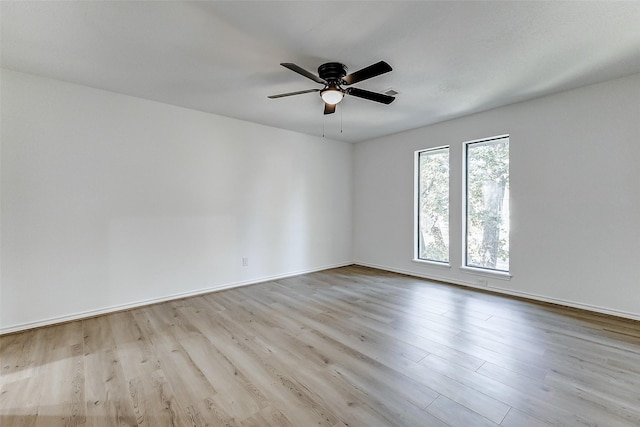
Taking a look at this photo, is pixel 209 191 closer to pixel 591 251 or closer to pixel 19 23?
pixel 19 23

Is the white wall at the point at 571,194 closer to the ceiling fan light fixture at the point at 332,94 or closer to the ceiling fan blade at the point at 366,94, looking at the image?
the ceiling fan blade at the point at 366,94

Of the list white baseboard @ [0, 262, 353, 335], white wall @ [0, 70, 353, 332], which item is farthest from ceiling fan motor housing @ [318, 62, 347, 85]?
white baseboard @ [0, 262, 353, 335]

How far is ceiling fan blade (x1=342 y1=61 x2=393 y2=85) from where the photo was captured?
6.95 ft

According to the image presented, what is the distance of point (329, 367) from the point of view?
2121 millimetres

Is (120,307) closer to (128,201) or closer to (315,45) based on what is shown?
(128,201)

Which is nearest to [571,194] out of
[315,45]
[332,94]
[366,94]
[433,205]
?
[433,205]

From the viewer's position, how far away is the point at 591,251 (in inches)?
126

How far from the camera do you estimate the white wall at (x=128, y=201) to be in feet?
9.25

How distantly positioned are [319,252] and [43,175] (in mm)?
4131

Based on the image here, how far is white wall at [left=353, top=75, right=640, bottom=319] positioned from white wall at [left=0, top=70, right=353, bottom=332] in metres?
2.95

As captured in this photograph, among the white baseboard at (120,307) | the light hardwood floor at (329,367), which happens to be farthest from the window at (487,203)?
the white baseboard at (120,307)

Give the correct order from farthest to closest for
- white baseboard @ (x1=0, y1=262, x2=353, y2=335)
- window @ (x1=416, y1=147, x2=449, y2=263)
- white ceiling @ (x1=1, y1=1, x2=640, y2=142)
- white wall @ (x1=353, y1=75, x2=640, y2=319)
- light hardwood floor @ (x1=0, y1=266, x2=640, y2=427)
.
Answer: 1. window @ (x1=416, y1=147, x2=449, y2=263)
2. white wall @ (x1=353, y1=75, x2=640, y2=319)
3. white baseboard @ (x1=0, y1=262, x2=353, y2=335)
4. white ceiling @ (x1=1, y1=1, x2=640, y2=142)
5. light hardwood floor @ (x1=0, y1=266, x2=640, y2=427)

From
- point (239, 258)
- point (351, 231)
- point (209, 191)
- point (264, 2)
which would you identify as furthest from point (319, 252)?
point (264, 2)

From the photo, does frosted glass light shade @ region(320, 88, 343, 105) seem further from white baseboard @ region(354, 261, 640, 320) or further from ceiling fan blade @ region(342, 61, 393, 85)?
white baseboard @ region(354, 261, 640, 320)
